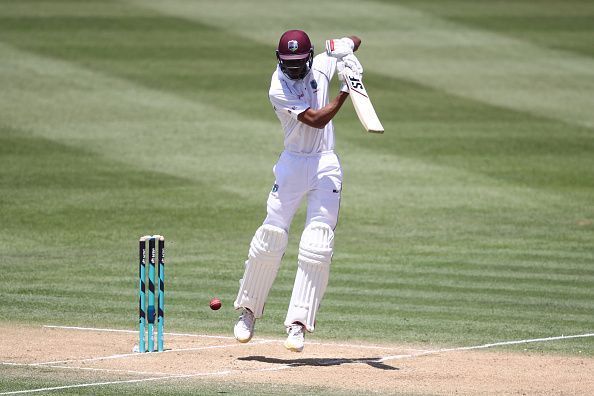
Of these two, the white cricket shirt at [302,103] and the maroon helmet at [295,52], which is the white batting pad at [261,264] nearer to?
the white cricket shirt at [302,103]

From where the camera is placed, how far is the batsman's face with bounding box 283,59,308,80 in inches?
393

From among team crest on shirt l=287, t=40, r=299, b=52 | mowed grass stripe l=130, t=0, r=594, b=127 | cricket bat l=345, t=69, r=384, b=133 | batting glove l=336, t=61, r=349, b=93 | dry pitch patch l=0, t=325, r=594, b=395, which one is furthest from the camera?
mowed grass stripe l=130, t=0, r=594, b=127

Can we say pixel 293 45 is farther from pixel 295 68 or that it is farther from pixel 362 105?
pixel 362 105

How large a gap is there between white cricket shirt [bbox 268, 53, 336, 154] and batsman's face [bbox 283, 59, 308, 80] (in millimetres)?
54

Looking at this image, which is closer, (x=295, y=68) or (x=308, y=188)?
(x=295, y=68)

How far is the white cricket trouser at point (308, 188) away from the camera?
10.1 m

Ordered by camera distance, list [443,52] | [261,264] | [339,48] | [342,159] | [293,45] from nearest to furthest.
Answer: [293,45] → [339,48] → [261,264] → [342,159] → [443,52]

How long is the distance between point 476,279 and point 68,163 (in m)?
8.90

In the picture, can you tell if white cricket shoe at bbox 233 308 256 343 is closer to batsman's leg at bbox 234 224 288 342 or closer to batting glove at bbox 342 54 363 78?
batsman's leg at bbox 234 224 288 342

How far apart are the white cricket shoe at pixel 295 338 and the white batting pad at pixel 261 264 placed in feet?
1.51

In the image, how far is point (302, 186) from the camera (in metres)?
10.1

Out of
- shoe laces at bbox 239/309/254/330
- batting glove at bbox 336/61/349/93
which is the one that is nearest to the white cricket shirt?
batting glove at bbox 336/61/349/93

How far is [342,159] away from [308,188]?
1157cm

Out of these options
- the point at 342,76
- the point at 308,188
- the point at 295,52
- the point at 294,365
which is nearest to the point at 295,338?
the point at 294,365
